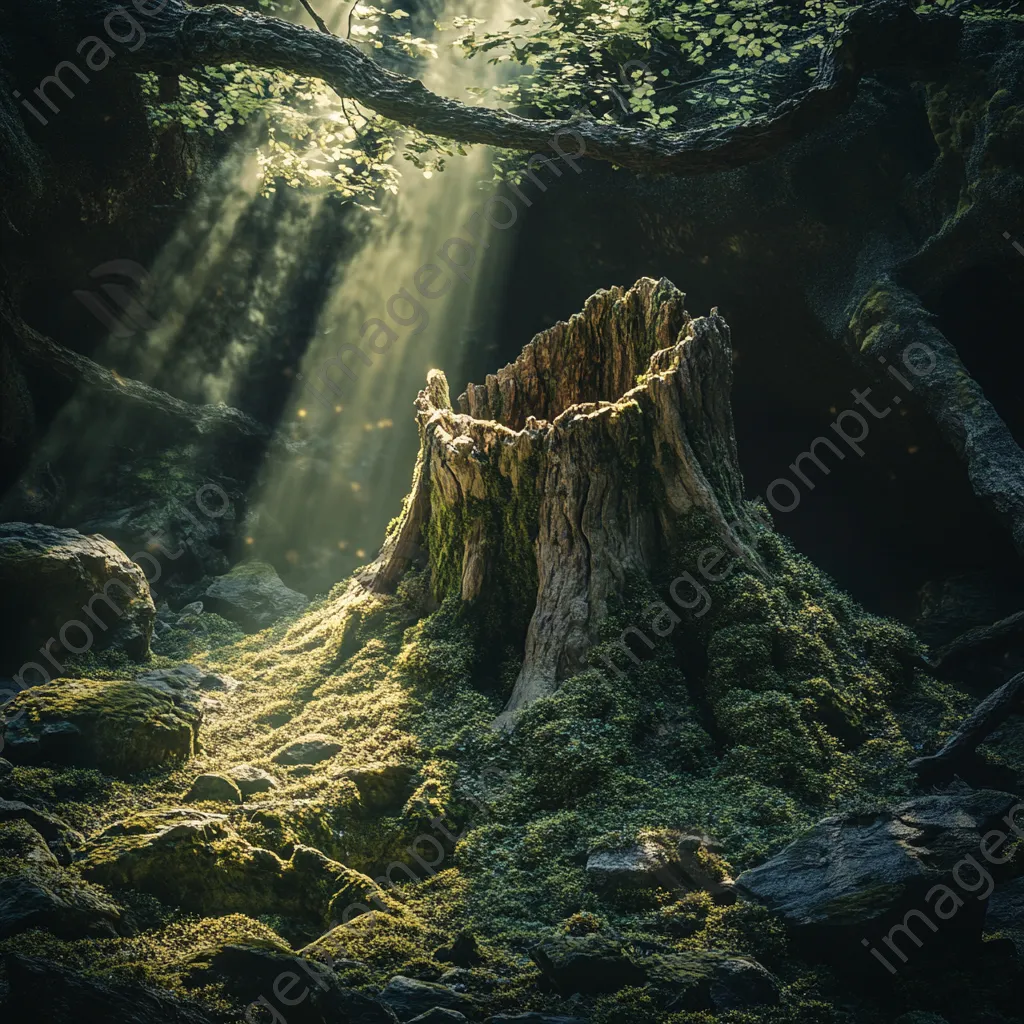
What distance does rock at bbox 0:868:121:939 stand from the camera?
212 inches

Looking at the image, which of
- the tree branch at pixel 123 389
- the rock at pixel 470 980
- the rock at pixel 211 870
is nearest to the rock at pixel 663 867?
the rock at pixel 470 980

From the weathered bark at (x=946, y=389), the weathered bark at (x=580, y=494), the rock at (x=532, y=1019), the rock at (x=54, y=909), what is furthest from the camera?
the weathered bark at (x=946, y=389)

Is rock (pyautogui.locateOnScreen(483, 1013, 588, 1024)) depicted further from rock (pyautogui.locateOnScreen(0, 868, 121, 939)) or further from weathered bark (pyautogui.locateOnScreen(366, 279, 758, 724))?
weathered bark (pyautogui.locateOnScreen(366, 279, 758, 724))

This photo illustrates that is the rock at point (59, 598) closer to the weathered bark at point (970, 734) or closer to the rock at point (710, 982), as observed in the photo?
the rock at point (710, 982)

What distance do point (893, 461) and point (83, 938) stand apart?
48.7 ft

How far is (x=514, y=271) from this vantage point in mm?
21281

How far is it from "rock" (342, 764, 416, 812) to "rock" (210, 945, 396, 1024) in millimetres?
2455

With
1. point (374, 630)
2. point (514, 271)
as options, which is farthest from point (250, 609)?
point (514, 271)

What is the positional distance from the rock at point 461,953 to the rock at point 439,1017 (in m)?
0.68

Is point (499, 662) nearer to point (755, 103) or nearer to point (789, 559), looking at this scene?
point (789, 559)

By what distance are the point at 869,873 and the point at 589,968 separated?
2.08 metres

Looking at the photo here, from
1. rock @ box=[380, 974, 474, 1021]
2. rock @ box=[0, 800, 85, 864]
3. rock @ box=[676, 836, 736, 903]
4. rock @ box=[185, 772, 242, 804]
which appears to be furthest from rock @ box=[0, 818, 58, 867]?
rock @ box=[676, 836, 736, 903]

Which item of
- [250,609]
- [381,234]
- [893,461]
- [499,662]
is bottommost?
[499,662]

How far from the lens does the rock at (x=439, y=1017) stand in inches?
200
